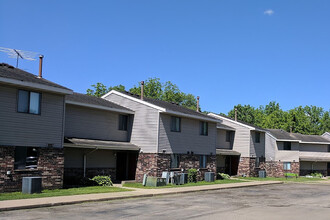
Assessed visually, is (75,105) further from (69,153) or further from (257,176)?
(257,176)

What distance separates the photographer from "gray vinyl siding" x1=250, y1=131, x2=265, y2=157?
1789 inches

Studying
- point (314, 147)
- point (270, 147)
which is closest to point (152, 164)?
point (270, 147)

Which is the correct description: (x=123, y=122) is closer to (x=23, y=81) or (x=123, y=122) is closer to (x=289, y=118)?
(x=23, y=81)

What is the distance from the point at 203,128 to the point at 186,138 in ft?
10.1

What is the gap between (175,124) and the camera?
103 ft

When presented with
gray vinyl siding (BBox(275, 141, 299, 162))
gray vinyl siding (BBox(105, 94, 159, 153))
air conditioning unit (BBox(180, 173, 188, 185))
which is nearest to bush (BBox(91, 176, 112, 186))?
gray vinyl siding (BBox(105, 94, 159, 153))

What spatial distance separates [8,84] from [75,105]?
268 inches

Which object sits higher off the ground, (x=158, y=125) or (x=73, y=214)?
(x=158, y=125)

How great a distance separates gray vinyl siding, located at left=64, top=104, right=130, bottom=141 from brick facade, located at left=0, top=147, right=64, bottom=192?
3773 mm

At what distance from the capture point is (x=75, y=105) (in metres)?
25.9

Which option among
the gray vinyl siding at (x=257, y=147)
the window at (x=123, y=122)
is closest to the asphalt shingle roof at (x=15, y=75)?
the window at (x=123, y=122)

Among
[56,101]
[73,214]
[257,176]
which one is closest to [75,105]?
[56,101]

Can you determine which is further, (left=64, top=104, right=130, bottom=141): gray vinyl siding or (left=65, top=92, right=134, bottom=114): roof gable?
(left=64, top=104, right=130, bottom=141): gray vinyl siding

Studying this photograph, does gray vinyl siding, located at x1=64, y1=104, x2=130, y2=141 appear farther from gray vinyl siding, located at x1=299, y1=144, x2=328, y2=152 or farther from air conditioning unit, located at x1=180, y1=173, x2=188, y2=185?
gray vinyl siding, located at x1=299, y1=144, x2=328, y2=152
